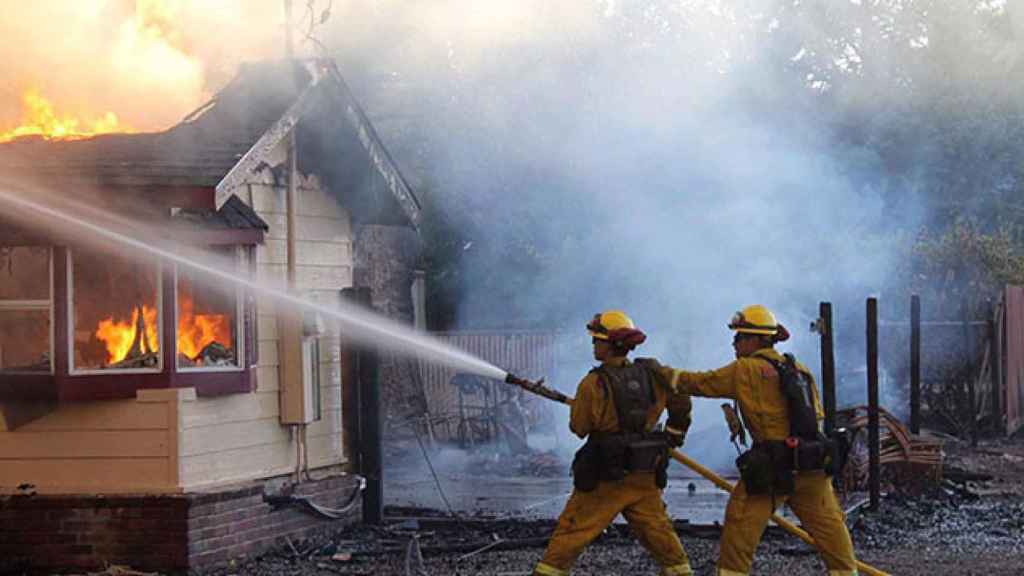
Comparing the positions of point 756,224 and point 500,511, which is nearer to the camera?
point 500,511

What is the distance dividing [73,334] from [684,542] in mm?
4763

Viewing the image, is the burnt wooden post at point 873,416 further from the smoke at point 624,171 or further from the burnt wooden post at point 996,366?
the burnt wooden post at point 996,366

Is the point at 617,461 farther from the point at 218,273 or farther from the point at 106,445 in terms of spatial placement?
the point at 106,445

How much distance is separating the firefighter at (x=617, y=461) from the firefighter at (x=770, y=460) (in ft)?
0.91

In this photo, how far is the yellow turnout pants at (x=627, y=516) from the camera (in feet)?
27.2

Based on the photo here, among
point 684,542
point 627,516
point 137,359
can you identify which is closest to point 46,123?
point 137,359

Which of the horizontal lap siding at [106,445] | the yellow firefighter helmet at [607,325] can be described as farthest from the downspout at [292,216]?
the yellow firefighter helmet at [607,325]

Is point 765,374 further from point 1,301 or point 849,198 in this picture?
point 849,198

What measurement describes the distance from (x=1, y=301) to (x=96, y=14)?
9.10 ft

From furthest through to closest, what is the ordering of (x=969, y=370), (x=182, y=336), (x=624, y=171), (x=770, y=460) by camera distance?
1. (x=624, y=171)
2. (x=969, y=370)
3. (x=182, y=336)
4. (x=770, y=460)

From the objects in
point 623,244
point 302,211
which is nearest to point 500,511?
point 302,211

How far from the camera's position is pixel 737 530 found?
26.8 feet

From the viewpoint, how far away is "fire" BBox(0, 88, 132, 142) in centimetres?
1073

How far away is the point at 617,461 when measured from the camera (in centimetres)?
825
